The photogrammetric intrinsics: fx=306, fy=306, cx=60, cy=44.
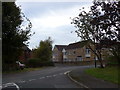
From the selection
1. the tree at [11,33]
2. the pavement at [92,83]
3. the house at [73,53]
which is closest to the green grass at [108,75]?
the pavement at [92,83]

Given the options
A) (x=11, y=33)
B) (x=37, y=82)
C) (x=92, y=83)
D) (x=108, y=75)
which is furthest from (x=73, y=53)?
(x=92, y=83)

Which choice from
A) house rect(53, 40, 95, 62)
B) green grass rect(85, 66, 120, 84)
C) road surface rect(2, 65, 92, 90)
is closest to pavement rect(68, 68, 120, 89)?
road surface rect(2, 65, 92, 90)

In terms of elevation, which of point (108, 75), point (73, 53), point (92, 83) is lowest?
point (92, 83)

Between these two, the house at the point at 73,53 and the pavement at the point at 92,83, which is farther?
the house at the point at 73,53

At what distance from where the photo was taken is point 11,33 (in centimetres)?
4344

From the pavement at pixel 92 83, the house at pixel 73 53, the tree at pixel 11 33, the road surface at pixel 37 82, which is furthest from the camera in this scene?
the house at pixel 73 53

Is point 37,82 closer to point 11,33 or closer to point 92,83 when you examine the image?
point 92,83

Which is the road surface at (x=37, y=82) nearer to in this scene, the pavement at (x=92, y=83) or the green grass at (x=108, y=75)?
the pavement at (x=92, y=83)

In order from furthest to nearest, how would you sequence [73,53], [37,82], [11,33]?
[73,53], [11,33], [37,82]

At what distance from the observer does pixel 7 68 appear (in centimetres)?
4425

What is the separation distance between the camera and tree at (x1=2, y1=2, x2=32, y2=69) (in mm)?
42938

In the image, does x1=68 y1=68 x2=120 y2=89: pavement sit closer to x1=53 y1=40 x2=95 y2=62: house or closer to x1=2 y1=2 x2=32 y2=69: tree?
x1=2 y1=2 x2=32 y2=69: tree

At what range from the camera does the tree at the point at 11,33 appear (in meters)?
42.9

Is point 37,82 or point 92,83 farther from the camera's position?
point 37,82
